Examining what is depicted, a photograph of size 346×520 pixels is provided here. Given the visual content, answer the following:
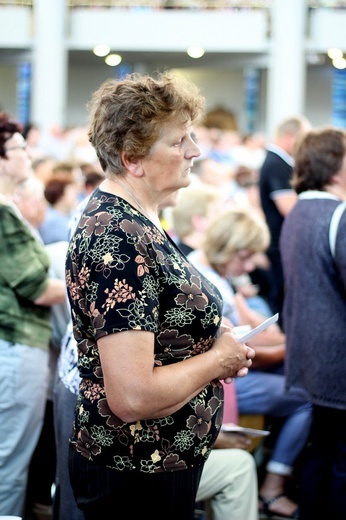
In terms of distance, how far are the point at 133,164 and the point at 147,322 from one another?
0.43m

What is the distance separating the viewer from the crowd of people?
202cm

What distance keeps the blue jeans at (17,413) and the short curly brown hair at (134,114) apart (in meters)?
1.22

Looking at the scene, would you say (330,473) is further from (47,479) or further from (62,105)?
(62,105)

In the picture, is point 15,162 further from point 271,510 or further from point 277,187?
point 277,187

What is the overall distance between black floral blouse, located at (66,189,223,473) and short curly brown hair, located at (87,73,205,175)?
126 mm

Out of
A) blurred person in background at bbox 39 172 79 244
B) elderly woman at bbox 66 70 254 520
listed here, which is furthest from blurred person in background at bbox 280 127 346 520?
blurred person in background at bbox 39 172 79 244

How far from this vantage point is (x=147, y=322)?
1938mm

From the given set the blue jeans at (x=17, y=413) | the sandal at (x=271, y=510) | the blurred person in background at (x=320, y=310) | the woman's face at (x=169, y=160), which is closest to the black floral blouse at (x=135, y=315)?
the woman's face at (x=169, y=160)

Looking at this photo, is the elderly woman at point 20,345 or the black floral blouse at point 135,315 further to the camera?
the elderly woman at point 20,345

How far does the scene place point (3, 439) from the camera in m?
3.17

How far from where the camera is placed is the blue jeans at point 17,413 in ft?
10.3

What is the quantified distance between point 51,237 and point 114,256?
3.29 metres

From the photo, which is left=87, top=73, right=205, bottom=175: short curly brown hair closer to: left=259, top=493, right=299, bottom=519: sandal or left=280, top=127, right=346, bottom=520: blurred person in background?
left=280, top=127, right=346, bottom=520: blurred person in background

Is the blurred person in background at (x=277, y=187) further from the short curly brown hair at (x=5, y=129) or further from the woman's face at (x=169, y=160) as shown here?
the woman's face at (x=169, y=160)
